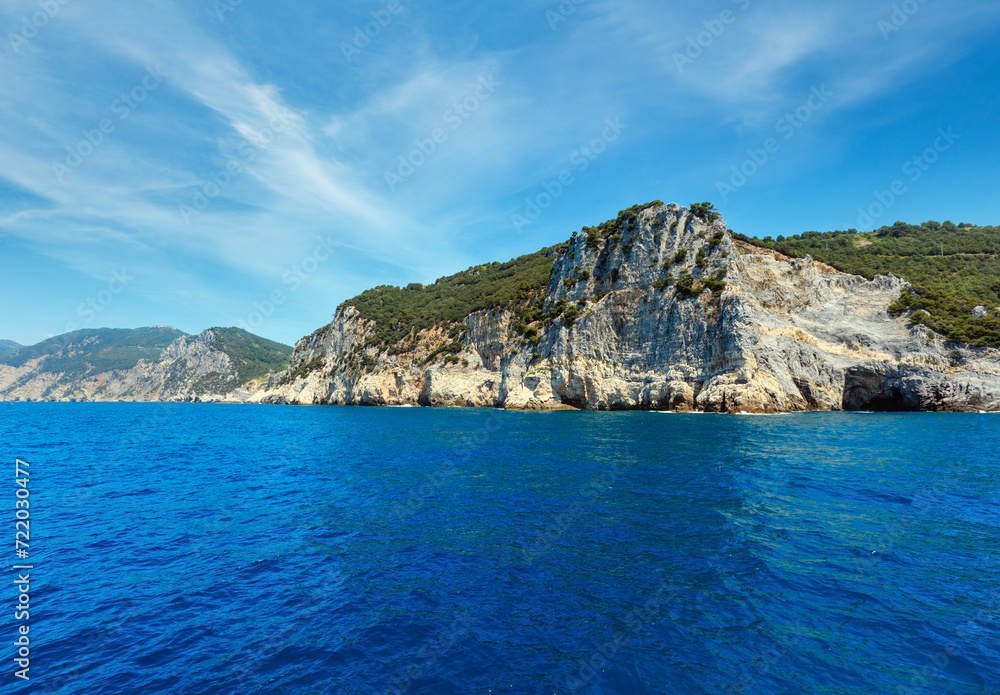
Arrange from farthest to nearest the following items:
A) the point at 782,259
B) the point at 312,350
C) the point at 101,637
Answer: the point at 312,350 → the point at 782,259 → the point at 101,637

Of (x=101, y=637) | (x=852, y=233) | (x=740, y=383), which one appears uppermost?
(x=852, y=233)

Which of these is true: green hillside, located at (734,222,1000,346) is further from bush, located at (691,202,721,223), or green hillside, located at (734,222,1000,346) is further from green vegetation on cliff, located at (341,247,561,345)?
green vegetation on cliff, located at (341,247,561,345)

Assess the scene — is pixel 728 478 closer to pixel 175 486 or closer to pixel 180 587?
pixel 180 587

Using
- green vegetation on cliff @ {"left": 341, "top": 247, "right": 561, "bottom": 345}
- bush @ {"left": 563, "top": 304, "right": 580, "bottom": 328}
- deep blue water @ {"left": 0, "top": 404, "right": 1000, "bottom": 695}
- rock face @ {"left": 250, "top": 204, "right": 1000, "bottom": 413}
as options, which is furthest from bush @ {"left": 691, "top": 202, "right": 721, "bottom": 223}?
deep blue water @ {"left": 0, "top": 404, "right": 1000, "bottom": 695}

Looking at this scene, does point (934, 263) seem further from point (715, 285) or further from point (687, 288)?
point (687, 288)

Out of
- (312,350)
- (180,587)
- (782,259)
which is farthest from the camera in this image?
(312,350)

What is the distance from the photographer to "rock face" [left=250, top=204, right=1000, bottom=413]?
54688 mm

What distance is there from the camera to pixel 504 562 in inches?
476

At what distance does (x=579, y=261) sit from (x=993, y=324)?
54.1 meters

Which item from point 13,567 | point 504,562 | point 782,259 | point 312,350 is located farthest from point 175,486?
point 312,350

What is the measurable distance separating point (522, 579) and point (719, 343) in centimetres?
5416

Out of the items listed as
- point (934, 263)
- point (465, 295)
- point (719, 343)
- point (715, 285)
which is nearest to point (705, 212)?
point (715, 285)

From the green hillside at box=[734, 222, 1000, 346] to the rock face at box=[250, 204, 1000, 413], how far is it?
2756 mm

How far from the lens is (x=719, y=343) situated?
56.9 meters
